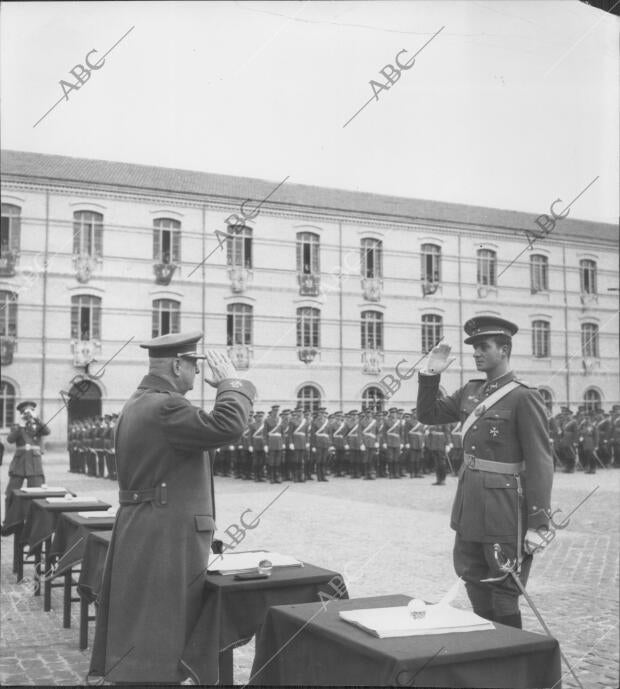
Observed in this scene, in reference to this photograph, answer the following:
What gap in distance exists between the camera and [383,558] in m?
7.88

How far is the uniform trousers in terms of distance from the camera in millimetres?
3834

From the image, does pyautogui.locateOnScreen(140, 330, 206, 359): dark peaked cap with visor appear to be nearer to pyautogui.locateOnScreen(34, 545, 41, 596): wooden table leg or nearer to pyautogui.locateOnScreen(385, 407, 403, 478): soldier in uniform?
pyautogui.locateOnScreen(34, 545, 41, 596): wooden table leg

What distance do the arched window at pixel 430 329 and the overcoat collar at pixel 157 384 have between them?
1022 cm

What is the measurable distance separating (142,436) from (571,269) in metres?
10.6

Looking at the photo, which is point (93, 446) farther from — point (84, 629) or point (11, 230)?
point (84, 629)

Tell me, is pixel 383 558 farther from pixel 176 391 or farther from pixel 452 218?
pixel 452 218

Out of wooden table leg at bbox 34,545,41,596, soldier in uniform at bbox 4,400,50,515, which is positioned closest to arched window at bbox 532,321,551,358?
soldier in uniform at bbox 4,400,50,515

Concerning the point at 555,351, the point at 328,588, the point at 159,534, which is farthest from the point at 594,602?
the point at 555,351

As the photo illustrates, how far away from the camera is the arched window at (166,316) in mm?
→ 18125

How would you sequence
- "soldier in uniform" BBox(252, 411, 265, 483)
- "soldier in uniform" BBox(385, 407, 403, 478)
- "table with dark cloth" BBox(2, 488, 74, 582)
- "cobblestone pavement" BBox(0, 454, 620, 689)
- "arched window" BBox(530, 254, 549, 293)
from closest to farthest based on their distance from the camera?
"cobblestone pavement" BBox(0, 454, 620, 689) → "table with dark cloth" BBox(2, 488, 74, 582) → "arched window" BBox(530, 254, 549, 293) → "soldier in uniform" BBox(252, 411, 265, 483) → "soldier in uniform" BBox(385, 407, 403, 478)

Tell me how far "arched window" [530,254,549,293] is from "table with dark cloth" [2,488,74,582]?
7.90 metres

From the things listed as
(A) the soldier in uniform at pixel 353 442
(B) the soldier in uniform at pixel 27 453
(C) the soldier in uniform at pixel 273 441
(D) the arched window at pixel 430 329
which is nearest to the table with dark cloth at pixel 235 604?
(B) the soldier in uniform at pixel 27 453

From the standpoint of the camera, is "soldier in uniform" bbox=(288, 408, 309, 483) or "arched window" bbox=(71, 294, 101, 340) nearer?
"soldier in uniform" bbox=(288, 408, 309, 483)

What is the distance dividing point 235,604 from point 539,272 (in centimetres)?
1114
